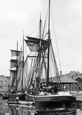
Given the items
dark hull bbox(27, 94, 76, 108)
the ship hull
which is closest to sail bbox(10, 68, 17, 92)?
the ship hull

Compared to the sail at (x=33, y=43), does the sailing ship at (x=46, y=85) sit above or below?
below

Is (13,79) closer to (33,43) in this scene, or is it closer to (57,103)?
(33,43)

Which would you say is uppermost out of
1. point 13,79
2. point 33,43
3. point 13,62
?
point 33,43

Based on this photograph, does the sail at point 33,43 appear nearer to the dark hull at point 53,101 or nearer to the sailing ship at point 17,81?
the sailing ship at point 17,81

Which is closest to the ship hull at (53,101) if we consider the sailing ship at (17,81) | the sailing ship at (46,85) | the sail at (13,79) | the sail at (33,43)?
the sailing ship at (46,85)

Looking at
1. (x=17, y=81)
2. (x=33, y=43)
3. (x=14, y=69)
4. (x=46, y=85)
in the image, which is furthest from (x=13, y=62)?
(x=46, y=85)

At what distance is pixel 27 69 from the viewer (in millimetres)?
71438

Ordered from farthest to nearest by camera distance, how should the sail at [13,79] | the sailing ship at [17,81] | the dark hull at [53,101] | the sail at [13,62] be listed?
the sail at [13,62] → the sail at [13,79] → the sailing ship at [17,81] → the dark hull at [53,101]

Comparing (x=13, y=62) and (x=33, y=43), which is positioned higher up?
(x=33, y=43)

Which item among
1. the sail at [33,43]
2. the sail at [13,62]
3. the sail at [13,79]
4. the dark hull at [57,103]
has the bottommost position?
the dark hull at [57,103]

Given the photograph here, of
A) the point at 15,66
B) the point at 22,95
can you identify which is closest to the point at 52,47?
the point at 22,95

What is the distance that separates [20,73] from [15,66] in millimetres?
13515

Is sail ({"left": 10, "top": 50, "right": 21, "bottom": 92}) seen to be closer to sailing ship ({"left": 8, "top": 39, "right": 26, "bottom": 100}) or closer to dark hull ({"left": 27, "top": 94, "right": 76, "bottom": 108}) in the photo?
sailing ship ({"left": 8, "top": 39, "right": 26, "bottom": 100})

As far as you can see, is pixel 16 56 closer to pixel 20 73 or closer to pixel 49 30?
pixel 20 73
